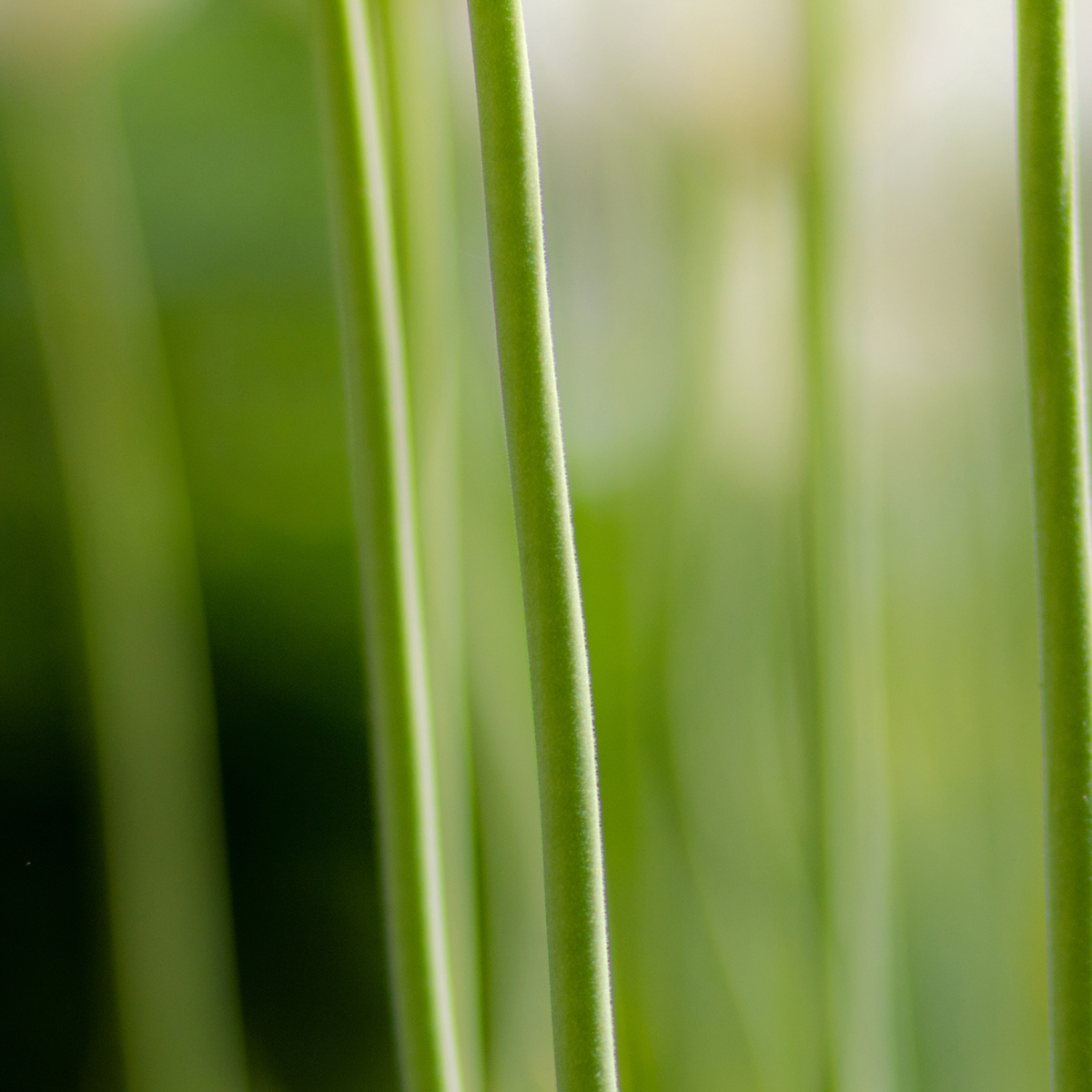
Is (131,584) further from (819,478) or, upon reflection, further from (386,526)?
(819,478)

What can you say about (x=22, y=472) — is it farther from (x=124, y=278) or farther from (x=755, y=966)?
(x=755, y=966)

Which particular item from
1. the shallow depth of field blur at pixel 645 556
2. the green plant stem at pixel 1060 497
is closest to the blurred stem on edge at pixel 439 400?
the shallow depth of field blur at pixel 645 556

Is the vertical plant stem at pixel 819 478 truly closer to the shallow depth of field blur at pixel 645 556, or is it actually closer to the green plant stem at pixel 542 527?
the shallow depth of field blur at pixel 645 556

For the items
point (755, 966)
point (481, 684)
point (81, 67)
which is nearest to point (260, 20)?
point (81, 67)

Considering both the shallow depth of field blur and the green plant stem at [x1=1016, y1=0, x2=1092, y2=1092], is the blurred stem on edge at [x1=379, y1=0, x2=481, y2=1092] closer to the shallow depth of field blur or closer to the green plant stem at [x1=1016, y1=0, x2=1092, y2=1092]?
the shallow depth of field blur

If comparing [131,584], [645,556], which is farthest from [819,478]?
[131,584]
